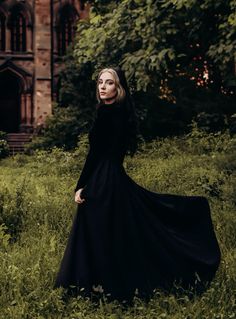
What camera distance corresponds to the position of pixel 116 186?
4.69 m

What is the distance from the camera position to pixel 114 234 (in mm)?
4633

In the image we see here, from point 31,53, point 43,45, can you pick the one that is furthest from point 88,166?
point 31,53

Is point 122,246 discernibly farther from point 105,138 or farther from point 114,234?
point 105,138

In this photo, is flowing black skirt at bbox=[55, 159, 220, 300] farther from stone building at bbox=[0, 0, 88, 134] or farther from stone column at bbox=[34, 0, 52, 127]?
stone column at bbox=[34, 0, 52, 127]

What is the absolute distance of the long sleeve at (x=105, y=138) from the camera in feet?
15.3

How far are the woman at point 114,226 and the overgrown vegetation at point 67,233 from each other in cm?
16

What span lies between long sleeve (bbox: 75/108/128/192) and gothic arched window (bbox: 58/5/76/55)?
2501cm

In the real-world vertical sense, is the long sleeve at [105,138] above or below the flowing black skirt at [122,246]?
above

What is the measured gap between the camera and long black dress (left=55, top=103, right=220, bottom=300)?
4.63 m

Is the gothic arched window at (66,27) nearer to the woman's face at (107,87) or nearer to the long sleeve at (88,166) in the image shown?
the woman's face at (107,87)

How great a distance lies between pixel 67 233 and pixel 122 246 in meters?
2.48

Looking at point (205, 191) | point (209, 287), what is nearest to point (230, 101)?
point (205, 191)

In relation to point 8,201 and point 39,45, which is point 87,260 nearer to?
point 8,201

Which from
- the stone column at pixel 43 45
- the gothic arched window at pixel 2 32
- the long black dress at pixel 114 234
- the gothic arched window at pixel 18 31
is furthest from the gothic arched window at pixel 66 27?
the long black dress at pixel 114 234
